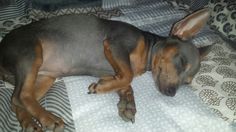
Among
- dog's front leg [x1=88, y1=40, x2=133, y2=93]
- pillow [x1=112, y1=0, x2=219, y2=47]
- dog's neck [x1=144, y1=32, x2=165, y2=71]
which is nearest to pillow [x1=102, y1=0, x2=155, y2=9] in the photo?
pillow [x1=112, y1=0, x2=219, y2=47]

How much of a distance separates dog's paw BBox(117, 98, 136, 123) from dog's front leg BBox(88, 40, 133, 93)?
14 centimetres

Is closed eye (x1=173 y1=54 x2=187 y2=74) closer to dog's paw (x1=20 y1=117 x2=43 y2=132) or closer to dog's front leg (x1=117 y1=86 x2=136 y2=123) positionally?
dog's front leg (x1=117 y1=86 x2=136 y2=123)

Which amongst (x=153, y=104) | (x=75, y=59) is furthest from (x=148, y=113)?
(x=75, y=59)

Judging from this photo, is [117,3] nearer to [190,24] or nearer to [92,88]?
[190,24]

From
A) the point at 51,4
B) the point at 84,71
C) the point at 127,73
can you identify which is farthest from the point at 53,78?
the point at 51,4

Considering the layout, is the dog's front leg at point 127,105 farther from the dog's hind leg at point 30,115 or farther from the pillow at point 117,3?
the pillow at point 117,3

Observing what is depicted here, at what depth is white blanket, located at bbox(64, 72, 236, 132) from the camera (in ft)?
7.87

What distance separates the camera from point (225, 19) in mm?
3566

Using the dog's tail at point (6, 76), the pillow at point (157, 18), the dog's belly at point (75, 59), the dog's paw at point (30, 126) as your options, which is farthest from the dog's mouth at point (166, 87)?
the dog's tail at point (6, 76)

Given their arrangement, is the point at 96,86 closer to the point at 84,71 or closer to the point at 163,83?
the point at 84,71

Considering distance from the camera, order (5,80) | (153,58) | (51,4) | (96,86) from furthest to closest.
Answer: (51,4) → (153,58) → (5,80) → (96,86)

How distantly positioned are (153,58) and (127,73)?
1.37 ft

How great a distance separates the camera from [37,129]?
89.5 inches

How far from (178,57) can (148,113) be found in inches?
25.3
